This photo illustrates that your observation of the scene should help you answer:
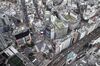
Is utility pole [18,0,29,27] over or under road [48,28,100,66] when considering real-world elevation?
over

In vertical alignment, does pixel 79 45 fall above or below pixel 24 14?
below

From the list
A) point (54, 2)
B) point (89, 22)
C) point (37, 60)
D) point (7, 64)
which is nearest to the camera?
point (7, 64)

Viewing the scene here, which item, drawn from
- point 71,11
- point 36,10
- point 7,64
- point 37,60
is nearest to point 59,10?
point 71,11

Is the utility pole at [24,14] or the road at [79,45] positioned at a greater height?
the utility pole at [24,14]

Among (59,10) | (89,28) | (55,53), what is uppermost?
(59,10)

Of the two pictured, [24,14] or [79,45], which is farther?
[24,14]

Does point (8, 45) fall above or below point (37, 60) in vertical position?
above

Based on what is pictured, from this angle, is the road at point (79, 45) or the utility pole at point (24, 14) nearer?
the road at point (79, 45)

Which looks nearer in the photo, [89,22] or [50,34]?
[50,34]

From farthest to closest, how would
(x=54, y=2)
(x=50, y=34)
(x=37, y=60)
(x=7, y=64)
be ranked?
(x=54, y=2)
(x=50, y=34)
(x=37, y=60)
(x=7, y=64)

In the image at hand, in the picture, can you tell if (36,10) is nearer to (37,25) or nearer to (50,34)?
(37,25)

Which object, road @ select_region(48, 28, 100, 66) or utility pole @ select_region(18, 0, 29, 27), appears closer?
road @ select_region(48, 28, 100, 66)
